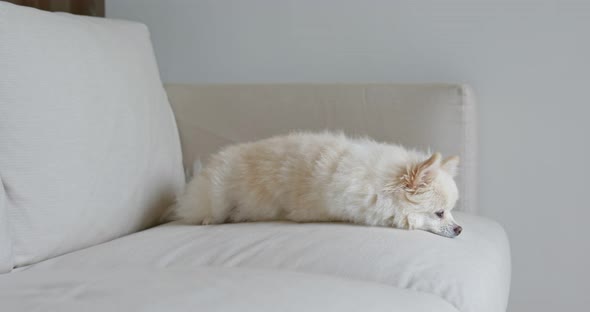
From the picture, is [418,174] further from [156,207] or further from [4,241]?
[4,241]

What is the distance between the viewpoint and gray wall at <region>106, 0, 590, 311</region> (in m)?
2.44

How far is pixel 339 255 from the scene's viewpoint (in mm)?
1533

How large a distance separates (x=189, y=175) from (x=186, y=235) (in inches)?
23.9

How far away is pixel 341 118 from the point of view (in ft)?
7.67

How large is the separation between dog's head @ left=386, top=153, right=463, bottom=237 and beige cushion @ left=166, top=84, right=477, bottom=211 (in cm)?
41

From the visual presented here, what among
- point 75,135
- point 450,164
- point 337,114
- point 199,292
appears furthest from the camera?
point 337,114

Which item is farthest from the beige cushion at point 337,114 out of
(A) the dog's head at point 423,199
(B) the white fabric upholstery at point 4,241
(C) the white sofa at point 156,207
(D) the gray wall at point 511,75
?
(B) the white fabric upholstery at point 4,241

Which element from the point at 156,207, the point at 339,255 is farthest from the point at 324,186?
the point at 156,207

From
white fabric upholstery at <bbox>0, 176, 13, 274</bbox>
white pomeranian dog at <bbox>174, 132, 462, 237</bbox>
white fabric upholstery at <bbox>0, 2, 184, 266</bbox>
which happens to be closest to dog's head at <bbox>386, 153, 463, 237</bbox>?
white pomeranian dog at <bbox>174, 132, 462, 237</bbox>

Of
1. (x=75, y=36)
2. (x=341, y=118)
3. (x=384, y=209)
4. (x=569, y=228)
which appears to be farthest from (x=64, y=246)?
(x=569, y=228)

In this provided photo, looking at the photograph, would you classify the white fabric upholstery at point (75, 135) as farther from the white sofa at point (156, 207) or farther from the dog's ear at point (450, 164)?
the dog's ear at point (450, 164)

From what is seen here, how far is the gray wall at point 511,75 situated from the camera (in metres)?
2.44

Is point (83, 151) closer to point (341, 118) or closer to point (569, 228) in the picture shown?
point (341, 118)

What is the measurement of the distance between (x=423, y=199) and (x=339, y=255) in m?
0.38
